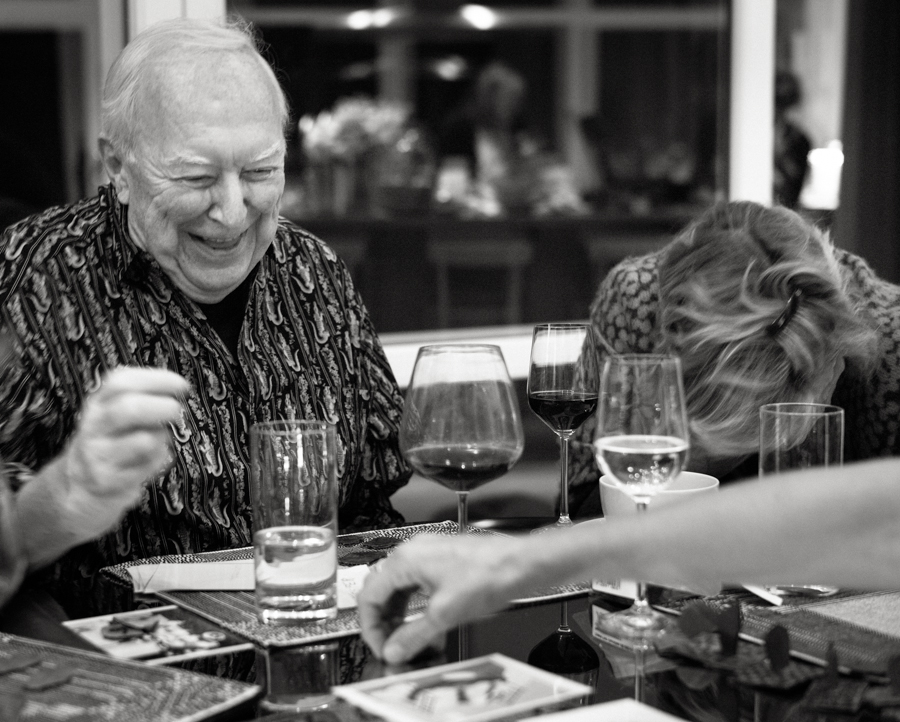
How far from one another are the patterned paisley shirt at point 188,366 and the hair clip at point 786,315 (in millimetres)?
636

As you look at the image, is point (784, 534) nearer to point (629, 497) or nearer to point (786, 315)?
point (629, 497)

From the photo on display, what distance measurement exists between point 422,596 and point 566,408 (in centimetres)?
35

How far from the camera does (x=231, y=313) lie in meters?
1.93

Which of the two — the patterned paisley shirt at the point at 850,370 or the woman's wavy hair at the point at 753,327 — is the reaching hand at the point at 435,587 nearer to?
the woman's wavy hair at the point at 753,327

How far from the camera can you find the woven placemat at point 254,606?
3.52ft

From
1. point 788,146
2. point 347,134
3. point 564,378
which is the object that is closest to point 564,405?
point 564,378

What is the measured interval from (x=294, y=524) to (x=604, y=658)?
33cm

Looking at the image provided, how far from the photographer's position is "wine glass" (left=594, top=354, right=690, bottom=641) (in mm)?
1067

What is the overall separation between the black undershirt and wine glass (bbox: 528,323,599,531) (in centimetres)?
62

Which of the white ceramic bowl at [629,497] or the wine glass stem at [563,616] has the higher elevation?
the white ceramic bowl at [629,497]

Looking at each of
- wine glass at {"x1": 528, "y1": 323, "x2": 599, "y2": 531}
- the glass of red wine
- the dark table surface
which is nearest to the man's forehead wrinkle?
wine glass at {"x1": 528, "y1": 323, "x2": 599, "y2": 531}

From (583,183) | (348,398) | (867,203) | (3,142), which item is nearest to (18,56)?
(3,142)

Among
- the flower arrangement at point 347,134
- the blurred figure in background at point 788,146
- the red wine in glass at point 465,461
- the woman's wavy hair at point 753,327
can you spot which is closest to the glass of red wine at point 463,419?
the red wine in glass at point 465,461

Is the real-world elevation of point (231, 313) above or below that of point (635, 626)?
above
